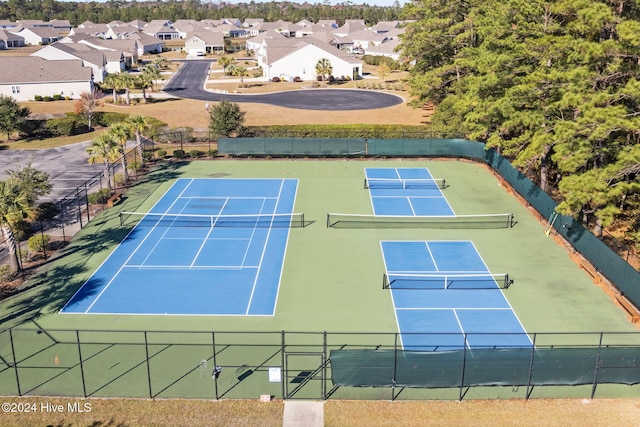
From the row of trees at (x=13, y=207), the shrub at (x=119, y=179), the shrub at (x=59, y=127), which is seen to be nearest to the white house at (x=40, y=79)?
the shrub at (x=59, y=127)

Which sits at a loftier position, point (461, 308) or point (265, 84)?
point (265, 84)

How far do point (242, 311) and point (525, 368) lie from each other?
1152 centimetres

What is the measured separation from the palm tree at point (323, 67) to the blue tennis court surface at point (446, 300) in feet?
203

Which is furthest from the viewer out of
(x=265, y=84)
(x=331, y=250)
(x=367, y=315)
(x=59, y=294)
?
(x=265, y=84)

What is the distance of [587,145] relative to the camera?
27.0 m

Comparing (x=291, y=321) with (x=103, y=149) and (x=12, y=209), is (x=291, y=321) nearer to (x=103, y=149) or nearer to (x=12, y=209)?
(x=12, y=209)

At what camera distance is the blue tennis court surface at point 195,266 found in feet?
83.3

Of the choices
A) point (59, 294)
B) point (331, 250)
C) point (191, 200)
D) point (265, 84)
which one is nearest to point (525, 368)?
point (331, 250)

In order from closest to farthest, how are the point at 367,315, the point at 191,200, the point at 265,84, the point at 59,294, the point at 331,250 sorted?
the point at 367,315, the point at 59,294, the point at 331,250, the point at 191,200, the point at 265,84

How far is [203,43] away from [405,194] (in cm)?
9976

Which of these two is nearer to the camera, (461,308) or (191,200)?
(461,308)

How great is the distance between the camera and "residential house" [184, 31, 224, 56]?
126750mm

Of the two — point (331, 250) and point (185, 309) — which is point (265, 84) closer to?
point (331, 250)

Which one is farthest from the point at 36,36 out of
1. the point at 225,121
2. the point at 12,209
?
the point at 12,209
